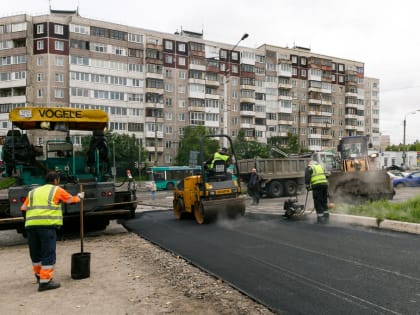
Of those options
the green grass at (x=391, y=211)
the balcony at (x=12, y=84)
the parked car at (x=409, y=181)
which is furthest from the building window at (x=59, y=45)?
the green grass at (x=391, y=211)

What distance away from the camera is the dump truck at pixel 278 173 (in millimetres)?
21203

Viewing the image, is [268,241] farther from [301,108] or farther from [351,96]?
[351,96]

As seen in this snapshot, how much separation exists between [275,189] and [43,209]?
56.0ft

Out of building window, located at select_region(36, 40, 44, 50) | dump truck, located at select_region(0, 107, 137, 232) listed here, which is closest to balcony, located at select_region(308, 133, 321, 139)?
building window, located at select_region(36, 40, 44, 50)

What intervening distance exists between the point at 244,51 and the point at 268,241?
61.0 meters

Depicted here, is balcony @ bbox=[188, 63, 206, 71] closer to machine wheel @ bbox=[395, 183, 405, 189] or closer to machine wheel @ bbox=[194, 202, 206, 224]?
machine wheel @ bbox=[395, 183, 405, 189]

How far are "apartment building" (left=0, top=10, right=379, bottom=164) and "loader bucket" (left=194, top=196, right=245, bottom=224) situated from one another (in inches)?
1092

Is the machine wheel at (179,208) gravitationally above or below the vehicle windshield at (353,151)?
below

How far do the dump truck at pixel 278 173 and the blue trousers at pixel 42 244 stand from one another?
642 inches

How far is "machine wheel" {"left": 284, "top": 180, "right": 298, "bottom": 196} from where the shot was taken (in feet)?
71.2

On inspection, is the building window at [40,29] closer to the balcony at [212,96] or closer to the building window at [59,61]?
the building window at [59,61]

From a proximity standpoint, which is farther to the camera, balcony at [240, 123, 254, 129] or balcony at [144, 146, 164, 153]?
balcony at [240, 123, 254, 129]

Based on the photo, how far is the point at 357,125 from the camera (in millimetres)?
84688

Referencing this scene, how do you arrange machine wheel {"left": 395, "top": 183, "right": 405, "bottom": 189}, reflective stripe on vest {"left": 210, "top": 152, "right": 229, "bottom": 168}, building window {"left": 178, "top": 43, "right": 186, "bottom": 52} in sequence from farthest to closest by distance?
building window {"left": 178, "top": 43, "right": 186, "bottom": 52} < machine wheel {"left": 395, "top": 183, "right": 405, "bottom": 189} < reflective stripe on vest {"left": 210, "top": 152, "right": 229, "bottom": 168}
